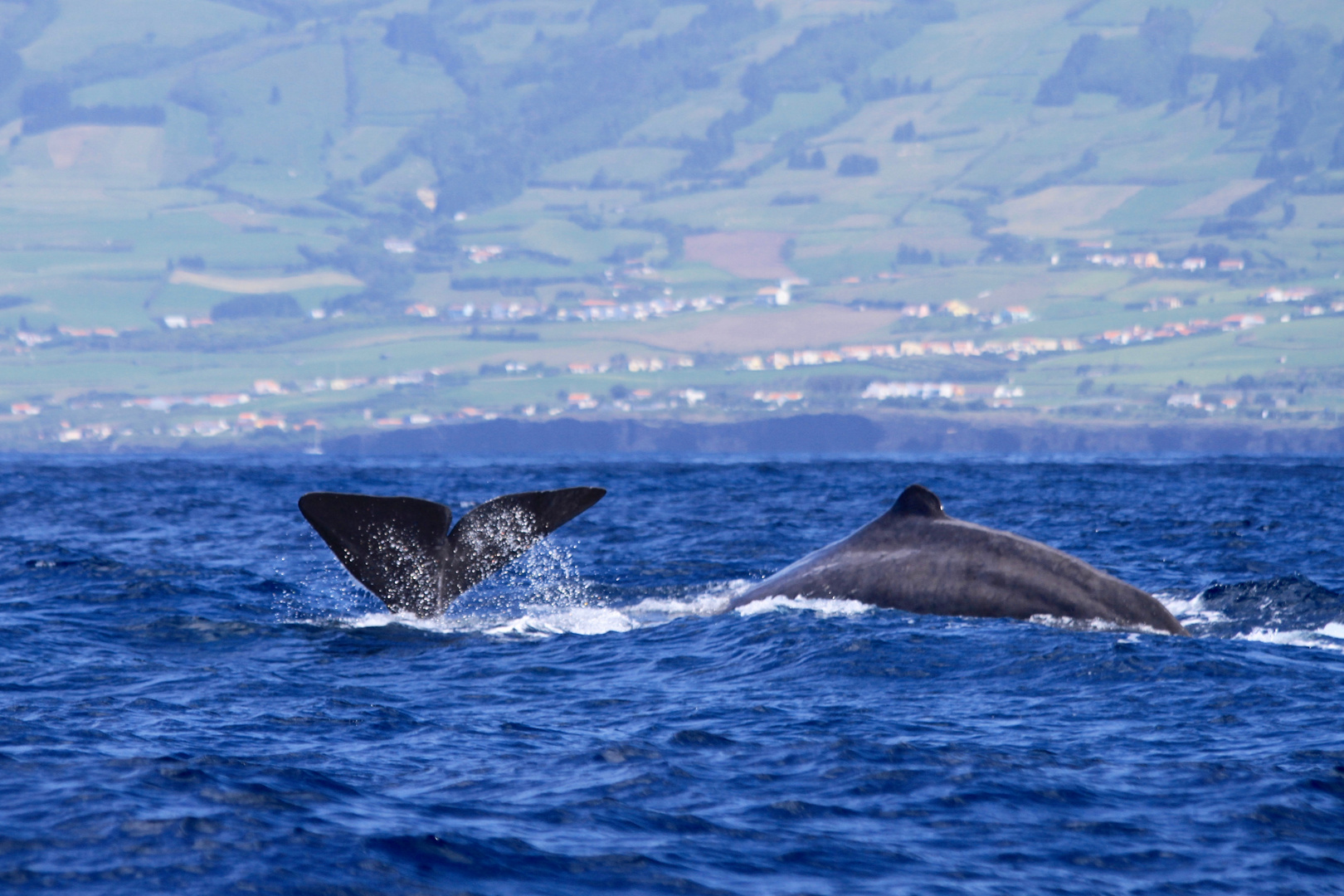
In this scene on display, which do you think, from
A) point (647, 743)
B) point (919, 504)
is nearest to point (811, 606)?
point (919, 504)

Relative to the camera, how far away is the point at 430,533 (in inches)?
556

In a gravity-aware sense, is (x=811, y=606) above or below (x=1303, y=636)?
above

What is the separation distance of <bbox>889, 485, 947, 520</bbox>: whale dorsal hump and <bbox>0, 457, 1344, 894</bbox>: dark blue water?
1.21 metres

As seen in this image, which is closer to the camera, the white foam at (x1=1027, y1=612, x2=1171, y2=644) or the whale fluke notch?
the whale fluke notch

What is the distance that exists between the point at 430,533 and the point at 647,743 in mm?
4105

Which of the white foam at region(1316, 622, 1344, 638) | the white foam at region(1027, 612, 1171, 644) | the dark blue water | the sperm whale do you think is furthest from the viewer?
the white foam at region(1316, 622, 1344, 638)

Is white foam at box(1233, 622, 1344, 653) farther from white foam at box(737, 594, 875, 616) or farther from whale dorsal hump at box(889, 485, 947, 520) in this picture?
white foam at box(737, 594, 875, 616)

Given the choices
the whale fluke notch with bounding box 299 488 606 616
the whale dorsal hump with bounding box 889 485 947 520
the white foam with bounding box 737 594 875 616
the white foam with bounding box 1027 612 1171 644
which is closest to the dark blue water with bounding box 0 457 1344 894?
the white foam with bounding box 737 594 875 616

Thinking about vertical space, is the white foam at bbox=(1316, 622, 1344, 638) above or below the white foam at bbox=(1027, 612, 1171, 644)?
below

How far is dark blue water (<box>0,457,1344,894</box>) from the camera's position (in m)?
8.27

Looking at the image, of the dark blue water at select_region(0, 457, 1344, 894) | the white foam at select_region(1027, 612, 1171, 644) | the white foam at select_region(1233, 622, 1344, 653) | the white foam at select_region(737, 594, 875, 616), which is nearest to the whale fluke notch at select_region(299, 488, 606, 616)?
the dark blue water at select_region(0, 457, 1344, 894)

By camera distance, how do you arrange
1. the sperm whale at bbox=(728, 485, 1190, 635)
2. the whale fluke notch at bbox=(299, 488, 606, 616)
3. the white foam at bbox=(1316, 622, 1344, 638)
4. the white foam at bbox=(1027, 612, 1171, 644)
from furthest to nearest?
the white foam at bbox=(1316, 622, 1344, 638)
the sperm whale at bbox=(728, 485, 1190, 635)
the white foam at bbox=(1027, 612, 1171, 644)
the whale fluke notch at bbox=(299, 488, 606, 616)

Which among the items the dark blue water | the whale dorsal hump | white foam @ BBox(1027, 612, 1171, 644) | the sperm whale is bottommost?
the dark blue water

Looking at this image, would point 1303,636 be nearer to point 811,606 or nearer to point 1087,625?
point 1087,625
